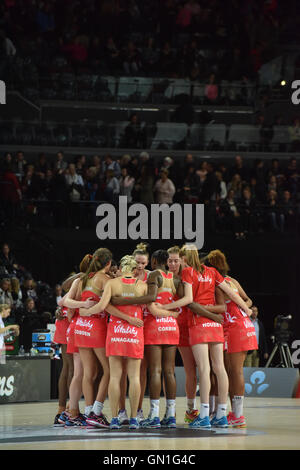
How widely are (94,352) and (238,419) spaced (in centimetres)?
174

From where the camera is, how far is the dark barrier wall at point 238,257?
18469mm

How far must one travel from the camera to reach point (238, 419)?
9266 millimetres

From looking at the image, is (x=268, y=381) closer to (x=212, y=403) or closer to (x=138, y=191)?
(x=138, y=191)

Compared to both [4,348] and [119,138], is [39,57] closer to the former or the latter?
[119,138]

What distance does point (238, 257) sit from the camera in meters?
19.3

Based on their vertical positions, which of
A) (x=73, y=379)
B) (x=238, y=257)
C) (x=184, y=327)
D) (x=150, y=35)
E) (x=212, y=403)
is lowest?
(x=212, y=403)

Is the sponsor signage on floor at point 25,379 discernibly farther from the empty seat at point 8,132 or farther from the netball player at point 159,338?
the empty seat at point 8,132

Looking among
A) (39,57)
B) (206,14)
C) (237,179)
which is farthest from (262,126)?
(39,57)

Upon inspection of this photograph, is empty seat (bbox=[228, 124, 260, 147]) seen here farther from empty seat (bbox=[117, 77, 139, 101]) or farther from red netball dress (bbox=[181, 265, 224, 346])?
red netball dress (bbox=[181, 265, 224, 346])

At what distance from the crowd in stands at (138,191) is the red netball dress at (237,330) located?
940 cm

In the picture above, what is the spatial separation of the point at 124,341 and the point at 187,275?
3.40 ft

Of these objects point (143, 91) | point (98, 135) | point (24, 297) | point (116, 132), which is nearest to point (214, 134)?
point (143, 91)

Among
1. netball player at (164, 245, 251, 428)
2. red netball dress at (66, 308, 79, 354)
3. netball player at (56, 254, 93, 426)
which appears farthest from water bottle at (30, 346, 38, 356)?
netball player at (164, 245, 251, 428)

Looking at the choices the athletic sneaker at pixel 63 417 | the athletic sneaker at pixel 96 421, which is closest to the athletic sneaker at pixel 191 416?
the athletic sneaker at pixel 96 421
